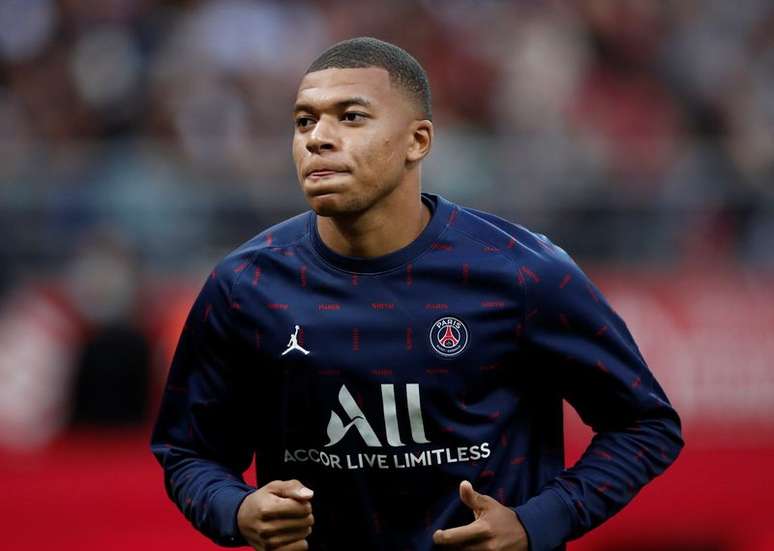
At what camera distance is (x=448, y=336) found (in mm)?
3734

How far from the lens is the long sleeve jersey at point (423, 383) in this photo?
12.2ft

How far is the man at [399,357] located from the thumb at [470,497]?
5.5 inches

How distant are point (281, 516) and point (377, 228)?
80cm

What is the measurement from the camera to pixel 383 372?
370cm

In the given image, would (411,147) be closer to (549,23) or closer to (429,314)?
(429,314)

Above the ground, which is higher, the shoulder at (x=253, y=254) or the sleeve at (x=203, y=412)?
the shoulder at (x=253, y=254)

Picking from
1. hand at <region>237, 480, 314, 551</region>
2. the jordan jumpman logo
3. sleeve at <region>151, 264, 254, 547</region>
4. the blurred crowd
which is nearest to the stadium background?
the blurred crowd

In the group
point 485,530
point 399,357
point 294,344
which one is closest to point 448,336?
point 399,357

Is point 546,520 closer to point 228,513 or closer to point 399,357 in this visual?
point 399,357

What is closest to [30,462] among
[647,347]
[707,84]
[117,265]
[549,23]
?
[117,265]

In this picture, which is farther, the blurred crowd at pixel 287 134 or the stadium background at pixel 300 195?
the blurred crowd at pixel 287 134

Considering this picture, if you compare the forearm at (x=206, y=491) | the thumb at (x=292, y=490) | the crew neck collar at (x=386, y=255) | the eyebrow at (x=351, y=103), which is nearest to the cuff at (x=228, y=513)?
the forearm at (x=206, y=491)

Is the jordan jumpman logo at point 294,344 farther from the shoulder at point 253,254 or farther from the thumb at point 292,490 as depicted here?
the thumb at point 292,490

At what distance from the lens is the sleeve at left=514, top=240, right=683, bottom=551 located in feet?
12.3
